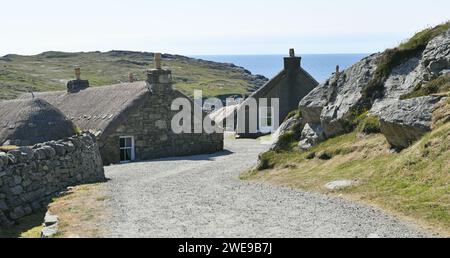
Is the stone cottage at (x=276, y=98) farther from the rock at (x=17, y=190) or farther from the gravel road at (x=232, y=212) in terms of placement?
the rock at (x=17, y=190)

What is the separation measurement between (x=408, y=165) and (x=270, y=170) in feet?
26.2

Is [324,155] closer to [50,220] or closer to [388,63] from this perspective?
[388,63]

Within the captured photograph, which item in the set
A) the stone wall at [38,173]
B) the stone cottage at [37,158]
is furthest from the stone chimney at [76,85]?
the stone wall at [38,173]

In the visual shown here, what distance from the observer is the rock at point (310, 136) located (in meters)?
24.5

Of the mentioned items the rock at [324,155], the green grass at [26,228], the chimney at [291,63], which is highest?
the chimney at [291,63]

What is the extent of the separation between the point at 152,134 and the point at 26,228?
20825mm

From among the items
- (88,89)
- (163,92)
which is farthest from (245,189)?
(88,89)

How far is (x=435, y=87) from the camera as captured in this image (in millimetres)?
20031

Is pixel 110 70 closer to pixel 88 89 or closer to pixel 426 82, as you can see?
pixel 88 89

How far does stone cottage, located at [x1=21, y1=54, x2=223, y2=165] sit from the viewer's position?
36.5 m

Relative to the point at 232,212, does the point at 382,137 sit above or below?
above

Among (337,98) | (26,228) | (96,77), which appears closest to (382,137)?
(337,98)

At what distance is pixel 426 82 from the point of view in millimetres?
20891

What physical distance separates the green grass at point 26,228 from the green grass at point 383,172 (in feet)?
26.6
